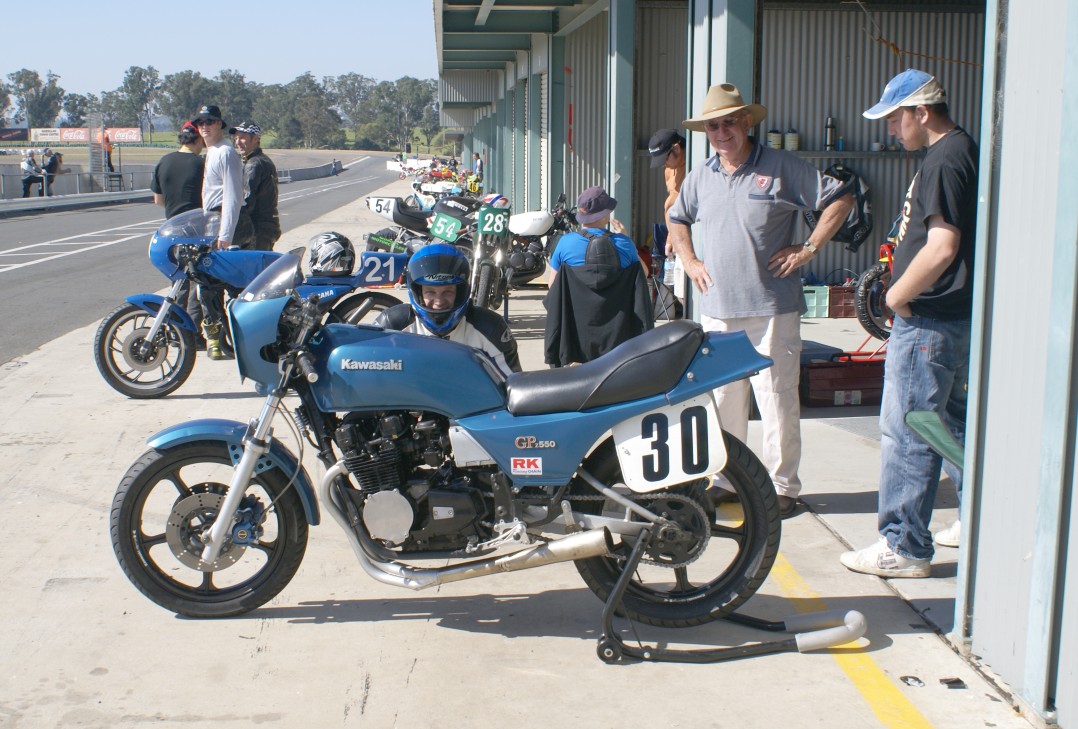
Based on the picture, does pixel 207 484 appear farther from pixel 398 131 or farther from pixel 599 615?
pixel 398 131

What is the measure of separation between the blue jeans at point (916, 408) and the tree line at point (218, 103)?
162 m

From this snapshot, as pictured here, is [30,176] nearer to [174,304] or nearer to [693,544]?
[174,304]

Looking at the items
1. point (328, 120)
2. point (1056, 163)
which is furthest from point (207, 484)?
point (328, 120)

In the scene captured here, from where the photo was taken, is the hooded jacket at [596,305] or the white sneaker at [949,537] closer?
the white sneaker at [949,537]

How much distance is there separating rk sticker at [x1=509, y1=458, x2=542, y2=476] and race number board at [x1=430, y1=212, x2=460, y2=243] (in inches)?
282

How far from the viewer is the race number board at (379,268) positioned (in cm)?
869

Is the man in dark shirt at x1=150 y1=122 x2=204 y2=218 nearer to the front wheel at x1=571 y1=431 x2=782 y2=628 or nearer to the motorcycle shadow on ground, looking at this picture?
the motorcycle shadow on ground

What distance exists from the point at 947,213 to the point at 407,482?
2.19 m

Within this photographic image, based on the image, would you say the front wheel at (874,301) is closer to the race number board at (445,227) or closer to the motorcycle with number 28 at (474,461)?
the race number board at (445,227)

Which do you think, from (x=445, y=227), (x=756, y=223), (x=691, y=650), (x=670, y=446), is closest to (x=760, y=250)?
(x=756, y=223)

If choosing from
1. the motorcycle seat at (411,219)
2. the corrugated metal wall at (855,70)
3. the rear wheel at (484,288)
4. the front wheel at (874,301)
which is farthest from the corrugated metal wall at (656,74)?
the front wheel at (874,301)

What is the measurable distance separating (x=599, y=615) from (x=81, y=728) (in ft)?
6.16

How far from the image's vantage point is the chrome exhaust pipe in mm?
3959

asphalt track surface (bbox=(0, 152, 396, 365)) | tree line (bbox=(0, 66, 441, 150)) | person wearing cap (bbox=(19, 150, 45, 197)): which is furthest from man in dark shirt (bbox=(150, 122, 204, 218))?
tree line (bbox=(0, 66, 441, 150))
